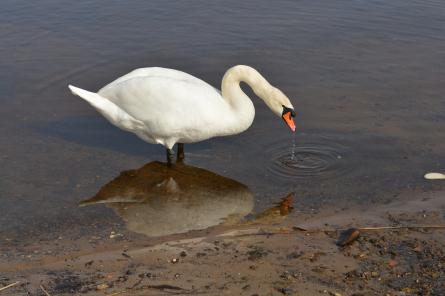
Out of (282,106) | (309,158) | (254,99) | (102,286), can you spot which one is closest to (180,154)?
(282,106)

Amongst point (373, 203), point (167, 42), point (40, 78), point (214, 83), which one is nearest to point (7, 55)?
point (40, 78)

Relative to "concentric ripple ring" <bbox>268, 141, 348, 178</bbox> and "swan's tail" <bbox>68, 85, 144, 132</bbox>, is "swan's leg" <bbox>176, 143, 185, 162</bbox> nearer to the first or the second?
"swan's tail" <bbox>68, 85, 144, 132</bbox>

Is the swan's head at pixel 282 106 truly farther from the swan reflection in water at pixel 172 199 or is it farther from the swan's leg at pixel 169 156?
the swan's leg at pixel 169 156

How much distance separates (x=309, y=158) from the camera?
25.4ft

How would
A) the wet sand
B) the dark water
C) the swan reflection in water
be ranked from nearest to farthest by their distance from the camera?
the wet sand, the swan reflection in water, the dark water

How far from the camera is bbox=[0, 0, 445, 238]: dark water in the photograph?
724 centimetres

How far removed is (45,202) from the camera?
22.8 feet

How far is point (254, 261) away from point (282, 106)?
2445 mm

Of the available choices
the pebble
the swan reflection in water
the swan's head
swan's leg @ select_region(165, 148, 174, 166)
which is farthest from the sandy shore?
swan's leg @ select_region(165, 148, 174, 166)

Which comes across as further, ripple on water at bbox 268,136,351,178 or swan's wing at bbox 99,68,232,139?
ripple on water at bbox 268,136,351,178

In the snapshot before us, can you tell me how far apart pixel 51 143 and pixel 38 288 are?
3364 mm

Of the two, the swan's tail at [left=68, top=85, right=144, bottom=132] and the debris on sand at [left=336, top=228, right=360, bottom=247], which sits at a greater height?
the swan's tail at [left=68, top=85, right=144, bottom=132]

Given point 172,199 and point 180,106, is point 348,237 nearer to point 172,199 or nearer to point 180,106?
point 172,199

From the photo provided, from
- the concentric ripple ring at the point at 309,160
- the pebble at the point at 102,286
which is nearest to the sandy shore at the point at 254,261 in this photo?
the pebble at the point at 102,286
